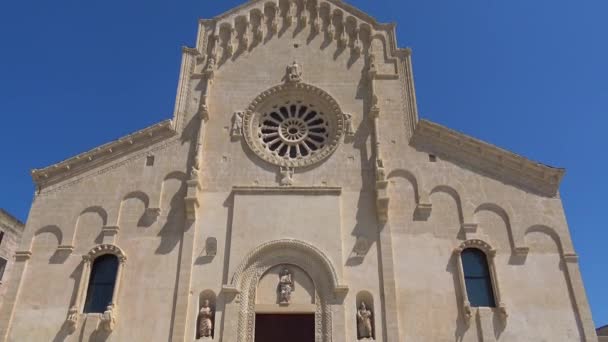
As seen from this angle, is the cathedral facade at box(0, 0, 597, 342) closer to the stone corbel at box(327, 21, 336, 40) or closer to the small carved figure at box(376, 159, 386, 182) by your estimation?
the small carved figure at box(376, 159, 386, 182)

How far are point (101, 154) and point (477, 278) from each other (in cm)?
1464

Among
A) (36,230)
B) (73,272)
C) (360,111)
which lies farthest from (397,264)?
(36,230)

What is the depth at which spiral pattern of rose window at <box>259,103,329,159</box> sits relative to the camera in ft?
71.4

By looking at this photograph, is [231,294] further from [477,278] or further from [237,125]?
[477,278]

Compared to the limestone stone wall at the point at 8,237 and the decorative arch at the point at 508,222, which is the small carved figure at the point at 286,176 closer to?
the decorative arch at the point at 508,222

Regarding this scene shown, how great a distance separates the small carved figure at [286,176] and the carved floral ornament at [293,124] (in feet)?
0.54

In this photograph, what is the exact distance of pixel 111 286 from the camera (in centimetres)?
1880

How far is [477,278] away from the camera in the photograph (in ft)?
60.9

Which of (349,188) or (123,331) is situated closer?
(123,331)

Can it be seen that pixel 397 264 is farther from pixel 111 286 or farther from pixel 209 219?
pixel 111 286

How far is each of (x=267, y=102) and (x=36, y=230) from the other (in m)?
10.0

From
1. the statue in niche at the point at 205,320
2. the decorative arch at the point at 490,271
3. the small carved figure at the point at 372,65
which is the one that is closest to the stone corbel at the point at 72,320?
the statue in niche at the point at 205,320

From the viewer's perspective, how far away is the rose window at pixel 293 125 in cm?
2131

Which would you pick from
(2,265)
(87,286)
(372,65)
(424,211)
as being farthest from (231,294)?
(2,265)
